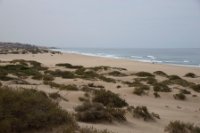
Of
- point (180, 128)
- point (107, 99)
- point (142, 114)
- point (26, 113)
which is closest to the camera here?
point (26, 113)

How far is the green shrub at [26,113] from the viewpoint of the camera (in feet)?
19.6

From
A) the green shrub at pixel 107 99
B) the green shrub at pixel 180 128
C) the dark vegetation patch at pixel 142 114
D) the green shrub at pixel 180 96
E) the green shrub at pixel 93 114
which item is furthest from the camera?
the green shrub at pixel 180 96

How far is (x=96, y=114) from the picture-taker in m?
8.76

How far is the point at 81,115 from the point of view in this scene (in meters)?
8.60

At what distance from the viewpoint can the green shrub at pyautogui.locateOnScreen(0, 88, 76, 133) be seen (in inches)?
235

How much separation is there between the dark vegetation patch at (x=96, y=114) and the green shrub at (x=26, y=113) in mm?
1640

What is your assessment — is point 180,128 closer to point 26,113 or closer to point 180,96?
point 26,113

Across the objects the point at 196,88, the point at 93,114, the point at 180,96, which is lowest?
the point at 180,96

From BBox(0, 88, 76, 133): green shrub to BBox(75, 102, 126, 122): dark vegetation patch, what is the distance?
1.64m

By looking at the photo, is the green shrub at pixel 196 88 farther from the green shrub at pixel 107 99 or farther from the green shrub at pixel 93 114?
the green shrub at pixel 93 114

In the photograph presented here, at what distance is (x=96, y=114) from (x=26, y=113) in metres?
2.81

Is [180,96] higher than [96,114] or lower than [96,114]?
lower

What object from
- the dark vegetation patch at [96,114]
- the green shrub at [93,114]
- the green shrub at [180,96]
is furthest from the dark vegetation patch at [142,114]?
the green shrub at [180,96]

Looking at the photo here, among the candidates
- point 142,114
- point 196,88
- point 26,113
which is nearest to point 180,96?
point 196,88
